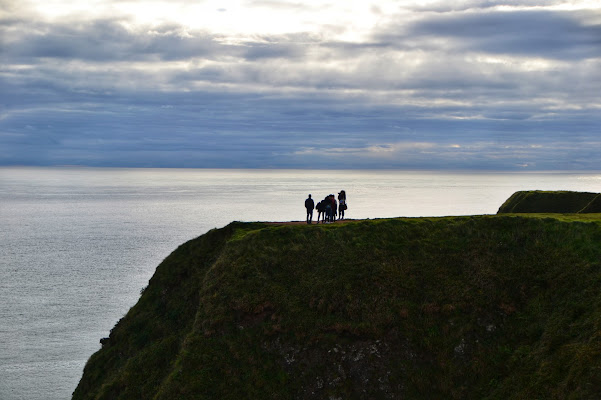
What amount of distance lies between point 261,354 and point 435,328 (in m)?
10.9

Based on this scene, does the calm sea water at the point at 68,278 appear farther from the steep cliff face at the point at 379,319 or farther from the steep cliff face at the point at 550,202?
the steep cliff face at the point at 550,202

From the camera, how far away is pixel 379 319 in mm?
34281

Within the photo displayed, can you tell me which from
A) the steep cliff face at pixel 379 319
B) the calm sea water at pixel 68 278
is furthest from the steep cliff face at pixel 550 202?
the calm sea water at pixel 68 278

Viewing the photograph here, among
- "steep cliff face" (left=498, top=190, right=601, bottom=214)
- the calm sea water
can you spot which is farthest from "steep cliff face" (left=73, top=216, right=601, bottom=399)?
"steep cliff face" (left=498, top=190, right=601, bottom=214)

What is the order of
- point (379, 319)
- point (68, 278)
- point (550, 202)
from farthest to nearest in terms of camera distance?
point (68, 278)
point (550, 202)
point (379, 319)

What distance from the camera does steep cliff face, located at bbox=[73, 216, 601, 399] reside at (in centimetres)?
3120

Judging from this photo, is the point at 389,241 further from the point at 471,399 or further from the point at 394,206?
the point at 394,206

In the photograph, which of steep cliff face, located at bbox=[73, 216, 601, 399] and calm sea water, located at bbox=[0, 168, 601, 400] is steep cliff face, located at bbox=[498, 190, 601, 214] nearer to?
steep cliff face, located at bbox=[73, 216, 601, 399]

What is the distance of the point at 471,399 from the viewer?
99.3 feet

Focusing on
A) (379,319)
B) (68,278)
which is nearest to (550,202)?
(379,319)

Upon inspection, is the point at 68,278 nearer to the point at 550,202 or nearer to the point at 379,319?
the point at 379,319

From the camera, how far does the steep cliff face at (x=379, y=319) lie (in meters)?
31.2

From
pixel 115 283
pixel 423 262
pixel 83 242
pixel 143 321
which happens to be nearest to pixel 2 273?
pixel 115 283

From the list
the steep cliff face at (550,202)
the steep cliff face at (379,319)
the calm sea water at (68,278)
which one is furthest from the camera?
the steep cliff face at (550,202)
